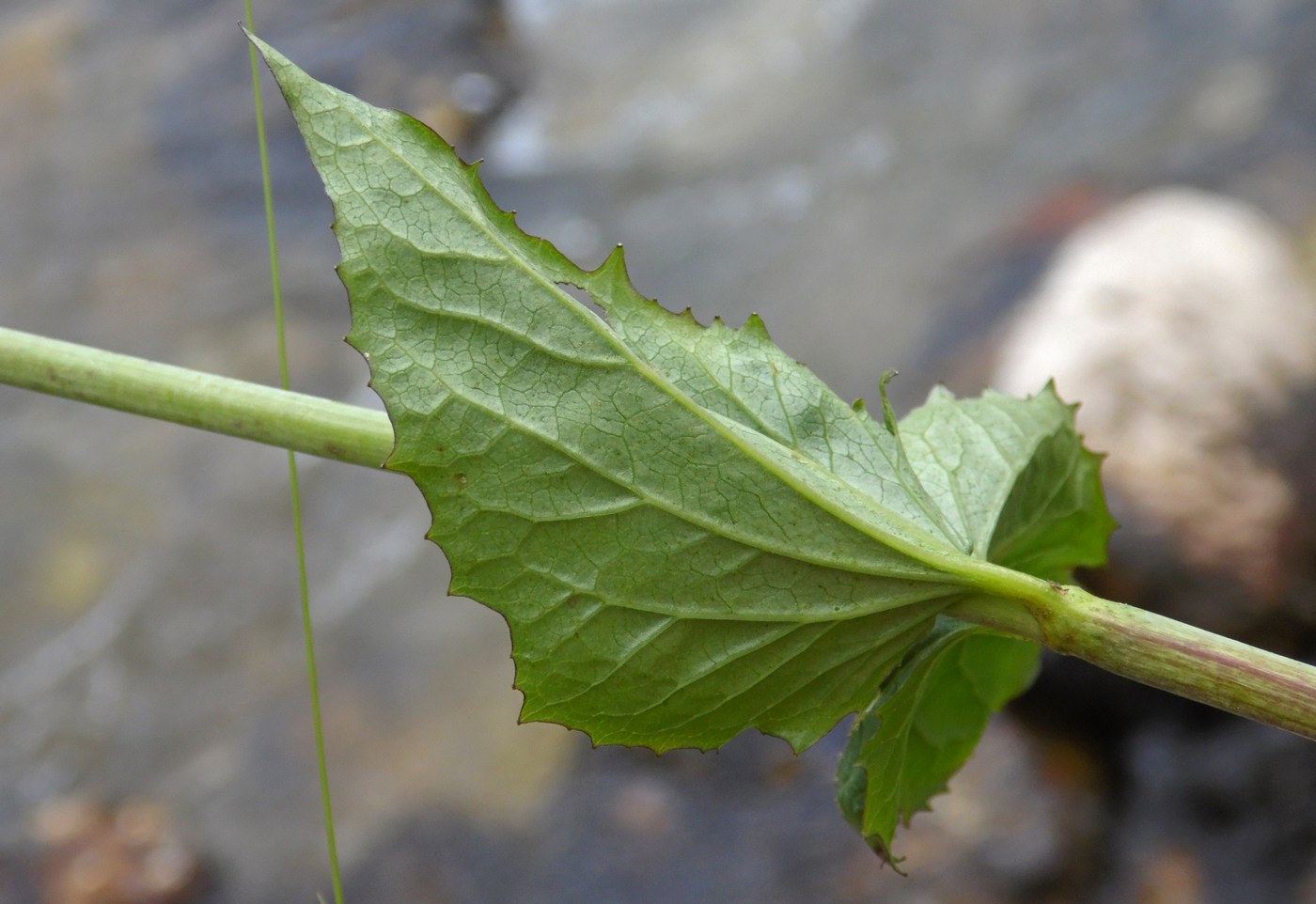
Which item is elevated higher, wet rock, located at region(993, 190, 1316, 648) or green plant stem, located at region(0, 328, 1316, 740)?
wet rock, located at region(993, 190, 1316, 648)

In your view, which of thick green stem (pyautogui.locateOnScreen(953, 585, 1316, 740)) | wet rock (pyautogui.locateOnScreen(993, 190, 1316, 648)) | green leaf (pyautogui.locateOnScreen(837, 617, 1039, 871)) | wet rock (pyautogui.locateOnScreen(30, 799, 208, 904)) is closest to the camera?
thick green stem (pyautogui.locateOnScreen(953, 585, 1316, 740))

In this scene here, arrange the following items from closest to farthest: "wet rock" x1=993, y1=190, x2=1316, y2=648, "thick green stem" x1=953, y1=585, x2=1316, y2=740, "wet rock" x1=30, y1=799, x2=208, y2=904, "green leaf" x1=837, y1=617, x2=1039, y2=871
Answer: "thick green stem" x1=953, y1=585, x2=1316, y2=740
"green leaf" x1=837, y1=617, x2=1039, y2=871
"wet rock" x1=993, y1=190, x2=1316, y2=648
"wet rock" x1=30, y1=799, x2=208, y2=904

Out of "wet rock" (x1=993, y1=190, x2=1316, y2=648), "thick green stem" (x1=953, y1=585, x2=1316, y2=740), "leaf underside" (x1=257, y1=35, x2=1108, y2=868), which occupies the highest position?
Result: "wet rock" (x1=993, y1=190, x2=1316, y2=648)

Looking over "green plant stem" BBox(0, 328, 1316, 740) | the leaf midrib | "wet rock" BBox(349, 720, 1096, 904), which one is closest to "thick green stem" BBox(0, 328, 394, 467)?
"green plant stem" BBox(0, 328, 1316, 740)

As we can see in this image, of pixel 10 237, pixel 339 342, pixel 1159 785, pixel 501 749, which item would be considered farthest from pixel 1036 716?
pixel 10 237

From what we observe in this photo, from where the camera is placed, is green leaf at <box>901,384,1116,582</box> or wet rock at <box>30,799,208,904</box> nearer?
green leaf at <box>901,384,1116,582</box>

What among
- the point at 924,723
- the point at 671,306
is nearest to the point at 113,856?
the point at 671,306

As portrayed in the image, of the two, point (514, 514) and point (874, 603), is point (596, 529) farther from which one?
point (874, 603)

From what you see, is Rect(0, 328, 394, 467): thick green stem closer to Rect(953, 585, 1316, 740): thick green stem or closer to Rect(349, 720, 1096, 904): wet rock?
Rect(953, 585, 1316, 740): thick green stem

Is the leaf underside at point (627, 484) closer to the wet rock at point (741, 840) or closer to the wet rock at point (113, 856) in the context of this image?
the wet rock at point (741, 840)
